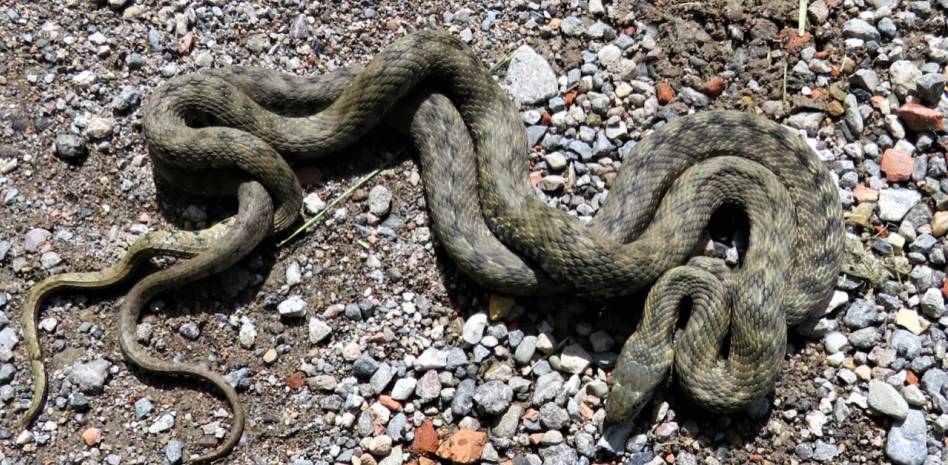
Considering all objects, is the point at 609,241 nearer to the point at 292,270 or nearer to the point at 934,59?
the point at 292,270

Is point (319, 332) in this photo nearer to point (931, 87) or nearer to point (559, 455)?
point (559, 455)

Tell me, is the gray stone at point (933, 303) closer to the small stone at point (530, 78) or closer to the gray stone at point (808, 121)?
the gray stone at point (808, 121)

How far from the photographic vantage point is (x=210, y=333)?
592cm

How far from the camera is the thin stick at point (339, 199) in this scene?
617 centimetres

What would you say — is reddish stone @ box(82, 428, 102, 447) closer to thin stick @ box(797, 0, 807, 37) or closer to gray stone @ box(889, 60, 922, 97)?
thin stick @ box(797, 0, 807, 37)

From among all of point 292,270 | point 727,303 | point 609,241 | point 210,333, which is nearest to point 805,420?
point 727,303

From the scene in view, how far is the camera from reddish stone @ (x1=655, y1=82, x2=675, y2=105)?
21.3 feet

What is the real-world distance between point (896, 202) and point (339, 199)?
3.65m

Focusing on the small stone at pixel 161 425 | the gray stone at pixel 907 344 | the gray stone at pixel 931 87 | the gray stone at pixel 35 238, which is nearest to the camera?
the small stone at pixel 161 425

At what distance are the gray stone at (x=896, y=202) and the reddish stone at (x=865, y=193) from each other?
38mm

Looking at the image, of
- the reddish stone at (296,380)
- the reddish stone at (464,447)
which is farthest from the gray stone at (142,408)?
the reddish stone at (464,447)

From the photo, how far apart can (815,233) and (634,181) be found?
116 cm

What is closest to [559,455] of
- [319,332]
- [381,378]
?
[381,378]

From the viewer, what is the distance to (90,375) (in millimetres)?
5676
